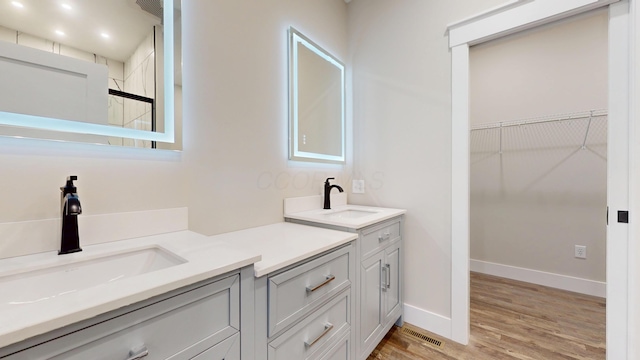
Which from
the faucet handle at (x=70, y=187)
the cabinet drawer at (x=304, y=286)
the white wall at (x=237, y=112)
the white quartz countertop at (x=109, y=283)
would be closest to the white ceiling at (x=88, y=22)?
the white wall at (x=237, y=112)

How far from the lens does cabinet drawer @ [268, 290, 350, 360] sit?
0.89 m

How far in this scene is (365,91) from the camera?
2.12 meters

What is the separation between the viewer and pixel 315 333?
103 centimetres

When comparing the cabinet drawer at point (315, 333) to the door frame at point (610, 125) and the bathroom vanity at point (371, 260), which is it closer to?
the bathroom vanity at point (371, 260)

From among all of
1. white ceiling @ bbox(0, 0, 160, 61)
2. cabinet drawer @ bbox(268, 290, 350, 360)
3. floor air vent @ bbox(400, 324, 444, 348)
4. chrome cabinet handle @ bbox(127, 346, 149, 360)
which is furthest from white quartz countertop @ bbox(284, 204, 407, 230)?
white ceiling @ bbox(0, 0, 160, 61)

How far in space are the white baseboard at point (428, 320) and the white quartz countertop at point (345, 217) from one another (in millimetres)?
732

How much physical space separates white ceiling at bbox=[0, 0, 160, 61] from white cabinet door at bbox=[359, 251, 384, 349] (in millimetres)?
1488

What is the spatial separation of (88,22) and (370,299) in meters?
1.80

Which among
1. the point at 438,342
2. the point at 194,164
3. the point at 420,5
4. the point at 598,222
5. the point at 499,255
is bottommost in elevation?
the point at 438,342

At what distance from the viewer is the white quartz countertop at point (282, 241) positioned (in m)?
0.88

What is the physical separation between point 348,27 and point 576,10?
1513 millimetres

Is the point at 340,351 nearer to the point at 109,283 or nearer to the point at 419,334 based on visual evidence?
the point at 419,334

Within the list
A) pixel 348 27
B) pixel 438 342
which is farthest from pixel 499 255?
pixel 348 27

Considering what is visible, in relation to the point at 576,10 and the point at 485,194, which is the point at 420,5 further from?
the point at 485,194
